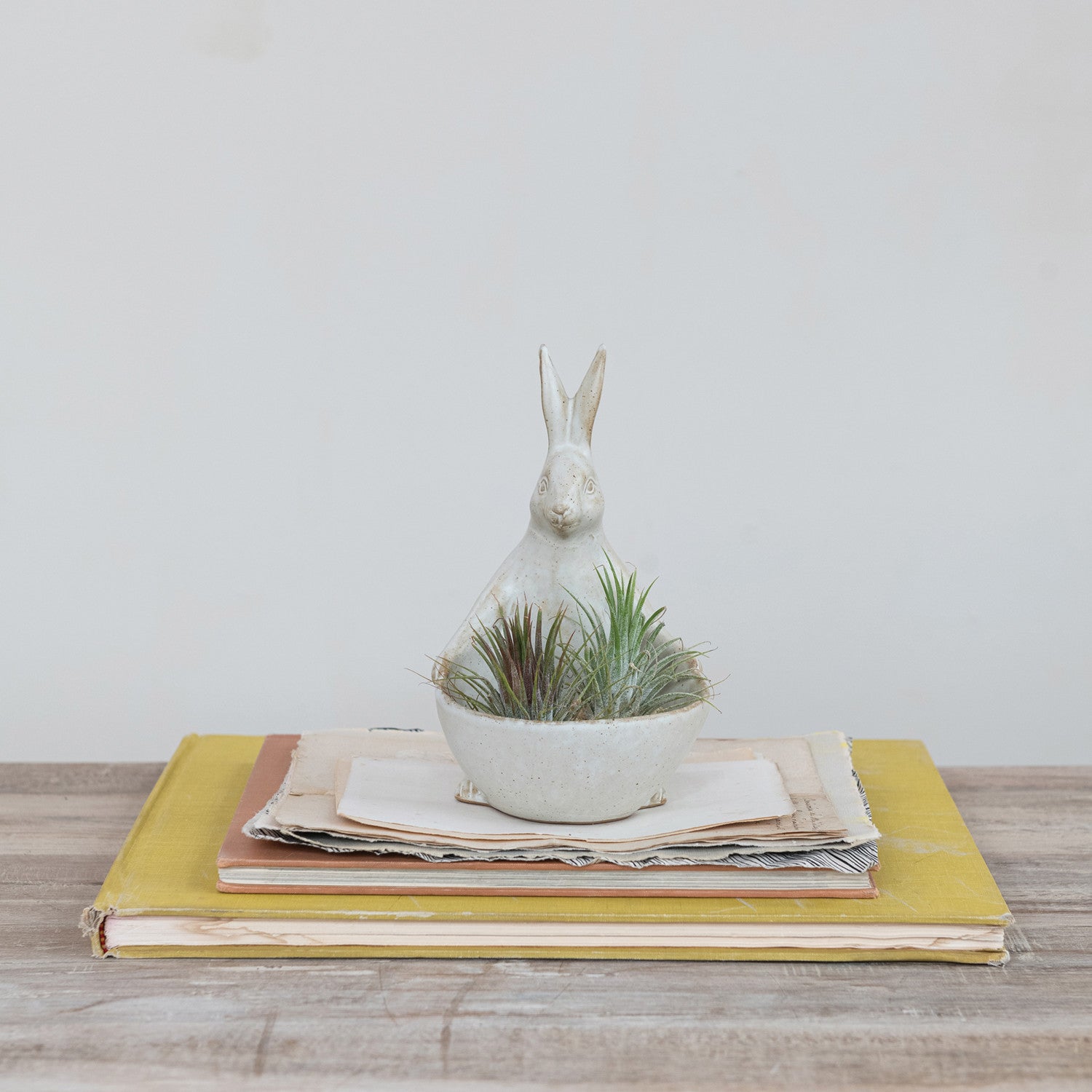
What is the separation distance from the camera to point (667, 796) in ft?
3.05

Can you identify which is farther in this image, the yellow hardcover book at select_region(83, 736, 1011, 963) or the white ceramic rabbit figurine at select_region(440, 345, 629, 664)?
the white ceramic rabbit figurine at select_region(440, 345, 629, 664)

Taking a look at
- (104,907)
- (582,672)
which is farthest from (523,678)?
(104,907)

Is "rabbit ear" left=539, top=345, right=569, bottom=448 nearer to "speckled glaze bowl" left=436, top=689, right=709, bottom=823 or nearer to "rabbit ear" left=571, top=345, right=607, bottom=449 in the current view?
"rabbit ear" left=571, top=345, right=607, bottom=449

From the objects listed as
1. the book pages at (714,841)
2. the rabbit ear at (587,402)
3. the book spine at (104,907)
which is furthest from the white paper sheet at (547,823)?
the rabbit ear at (587,402)

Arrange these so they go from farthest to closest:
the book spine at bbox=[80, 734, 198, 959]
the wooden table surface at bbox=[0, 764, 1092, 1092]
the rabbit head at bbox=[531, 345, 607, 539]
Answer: the rabbit head at bbox=[531, 345, 607, 539], the book spine at bbox=[80, 734, 198, 959], the wooden table surface at bbox=[0, 764, 1092, 1092]

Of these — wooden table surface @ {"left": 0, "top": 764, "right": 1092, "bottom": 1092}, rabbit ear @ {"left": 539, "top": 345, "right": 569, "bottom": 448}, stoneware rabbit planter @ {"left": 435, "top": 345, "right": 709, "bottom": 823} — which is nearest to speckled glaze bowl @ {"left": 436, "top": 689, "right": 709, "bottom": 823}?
stoneware rabbit planter @ {"left": 435, "top": 345, "right": 709, "bottom": 823}

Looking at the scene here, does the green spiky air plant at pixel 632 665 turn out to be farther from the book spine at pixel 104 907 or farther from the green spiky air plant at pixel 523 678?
the book spine at pixel 104 907

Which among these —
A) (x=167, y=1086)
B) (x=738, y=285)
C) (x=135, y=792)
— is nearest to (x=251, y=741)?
(x=135, y=792)

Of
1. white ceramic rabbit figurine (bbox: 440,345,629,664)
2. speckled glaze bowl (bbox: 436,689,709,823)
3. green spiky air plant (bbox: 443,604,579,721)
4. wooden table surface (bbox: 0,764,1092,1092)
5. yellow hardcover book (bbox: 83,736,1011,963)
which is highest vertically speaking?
white ceramic rabbit figurine (bbox: 440,345,629,664)

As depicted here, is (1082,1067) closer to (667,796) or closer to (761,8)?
(667,796)

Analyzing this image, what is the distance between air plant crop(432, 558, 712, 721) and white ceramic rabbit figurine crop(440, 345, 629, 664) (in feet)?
0.06

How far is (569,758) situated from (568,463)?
21 centimetres

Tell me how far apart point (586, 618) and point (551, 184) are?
113 cm

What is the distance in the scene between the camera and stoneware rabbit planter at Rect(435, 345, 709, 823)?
839 millimetres
